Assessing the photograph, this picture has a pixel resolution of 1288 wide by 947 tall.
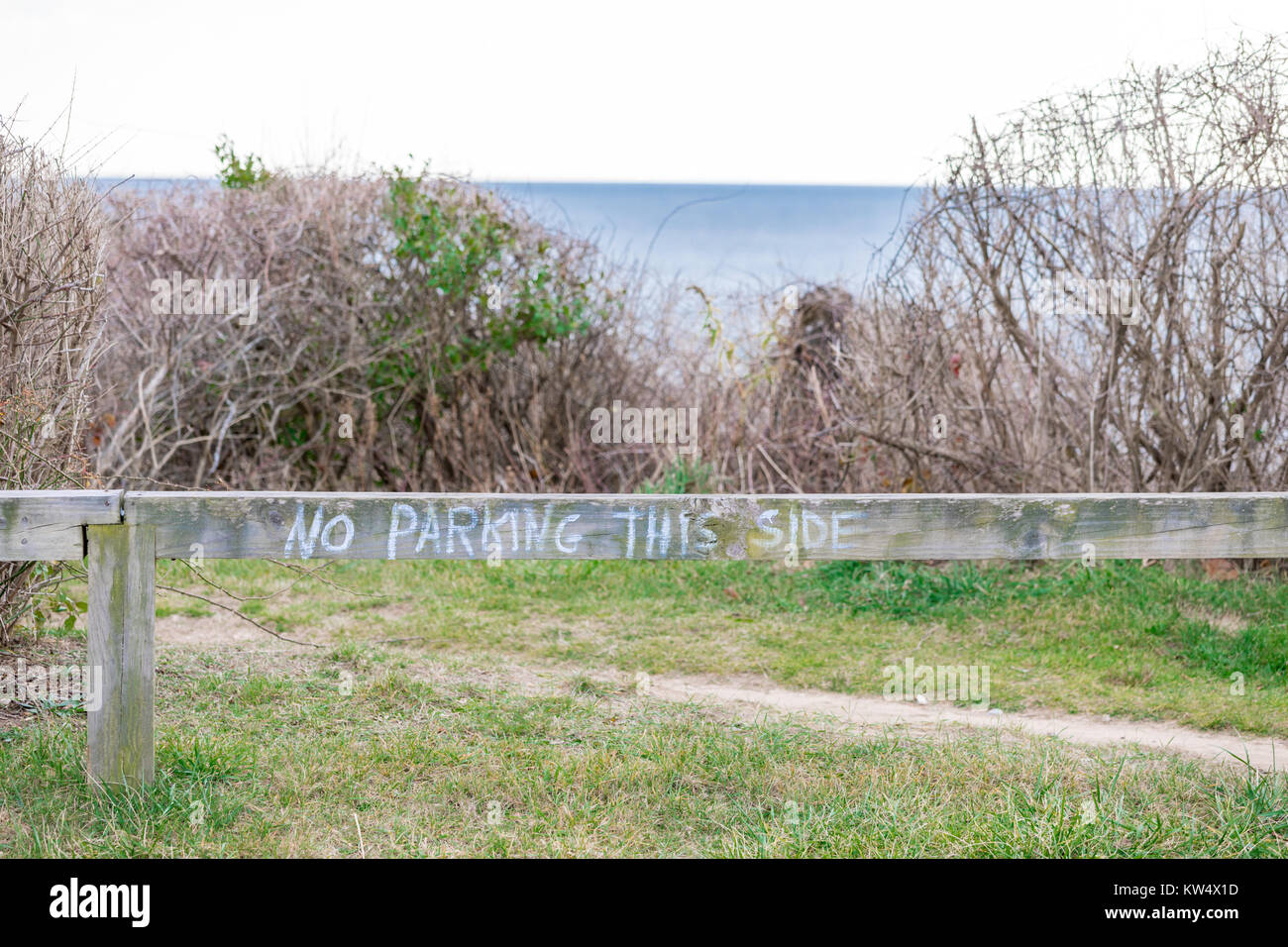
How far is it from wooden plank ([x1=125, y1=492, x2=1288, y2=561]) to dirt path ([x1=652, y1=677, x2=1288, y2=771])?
50.4 inches

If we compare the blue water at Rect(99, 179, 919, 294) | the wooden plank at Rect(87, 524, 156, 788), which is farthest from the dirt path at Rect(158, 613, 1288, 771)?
the blue water at Rect(99, 179, 919, 294)

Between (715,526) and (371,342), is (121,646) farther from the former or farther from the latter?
(371,342)

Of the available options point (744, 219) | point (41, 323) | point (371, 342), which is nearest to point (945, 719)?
point (41, 323)

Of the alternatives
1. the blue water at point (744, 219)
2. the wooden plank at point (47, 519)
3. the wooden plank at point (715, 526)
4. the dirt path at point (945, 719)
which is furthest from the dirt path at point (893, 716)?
the blue water at point (744, 219)

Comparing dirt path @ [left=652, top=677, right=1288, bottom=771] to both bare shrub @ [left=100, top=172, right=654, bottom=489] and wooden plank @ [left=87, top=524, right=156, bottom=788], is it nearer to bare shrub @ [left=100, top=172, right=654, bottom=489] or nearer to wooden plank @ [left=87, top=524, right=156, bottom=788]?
wooden plank @ [left=87, top=524, right=156, bottom=788]

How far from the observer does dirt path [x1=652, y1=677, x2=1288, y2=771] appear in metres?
4.79

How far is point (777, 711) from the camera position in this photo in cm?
522

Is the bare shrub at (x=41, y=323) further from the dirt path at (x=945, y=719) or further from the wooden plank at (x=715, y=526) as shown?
the dirt path at (x=945, y=719)

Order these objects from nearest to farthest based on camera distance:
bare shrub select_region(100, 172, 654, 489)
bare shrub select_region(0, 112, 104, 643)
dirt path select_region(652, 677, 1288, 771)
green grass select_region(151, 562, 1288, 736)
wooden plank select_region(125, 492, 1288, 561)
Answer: wooden plank select_region(125, 492, 1288, 561)
bare shrub select_region(0, 112, 104, 643)
dirt path select_region(652, 677, 1288, 771)
green grass select_region(151, 562, 1288, 736)
bare shrub select_region(100, 172, 654, 489)

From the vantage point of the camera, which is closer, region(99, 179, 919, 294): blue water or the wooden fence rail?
the wooden fence rail

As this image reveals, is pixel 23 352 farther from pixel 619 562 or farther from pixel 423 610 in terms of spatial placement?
pixel 619 562

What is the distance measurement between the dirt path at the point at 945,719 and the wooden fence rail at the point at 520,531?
129 centimetres

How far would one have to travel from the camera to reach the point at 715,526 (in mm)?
3783
